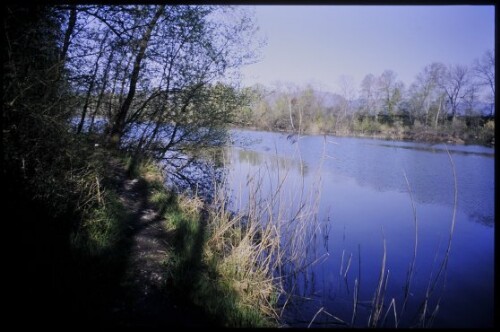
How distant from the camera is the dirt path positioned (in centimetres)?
246

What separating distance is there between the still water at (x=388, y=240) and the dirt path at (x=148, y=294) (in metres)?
1.30

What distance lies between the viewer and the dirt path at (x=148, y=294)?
246cm

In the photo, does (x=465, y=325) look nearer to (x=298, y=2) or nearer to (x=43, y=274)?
(x=298, y=2)

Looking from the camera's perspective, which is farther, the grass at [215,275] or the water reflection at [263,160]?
the water reflection at [263,160]

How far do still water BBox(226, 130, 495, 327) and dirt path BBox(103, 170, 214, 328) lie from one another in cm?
130

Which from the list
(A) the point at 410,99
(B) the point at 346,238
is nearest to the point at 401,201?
(B) the point at 346,238

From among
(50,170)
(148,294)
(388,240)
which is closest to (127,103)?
(50,170)

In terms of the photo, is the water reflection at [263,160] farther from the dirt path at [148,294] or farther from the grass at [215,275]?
the dirt path at [148,294]

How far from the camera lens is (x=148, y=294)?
2789 mm

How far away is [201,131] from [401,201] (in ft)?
20.0

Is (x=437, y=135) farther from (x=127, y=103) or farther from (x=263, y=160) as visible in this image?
(x=127, y=103)

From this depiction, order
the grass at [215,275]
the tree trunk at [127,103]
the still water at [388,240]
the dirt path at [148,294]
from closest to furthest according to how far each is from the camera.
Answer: the dirt path at [148,294], the grass at [215,275], the still water at [388,240], the tree trunk at [127,103]

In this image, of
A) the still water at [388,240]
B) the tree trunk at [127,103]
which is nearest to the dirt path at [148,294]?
the still water at [388,240]

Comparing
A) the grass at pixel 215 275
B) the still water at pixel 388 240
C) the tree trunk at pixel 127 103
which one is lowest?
the still water at pixel 388 240
